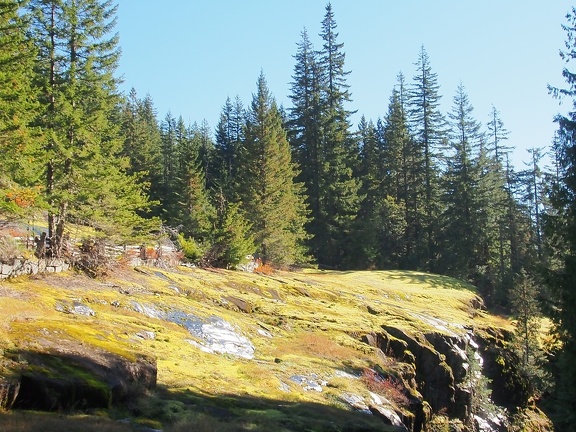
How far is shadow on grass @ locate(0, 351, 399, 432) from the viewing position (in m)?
6.59

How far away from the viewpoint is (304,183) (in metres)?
48.4

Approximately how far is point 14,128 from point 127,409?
10572 millimetres

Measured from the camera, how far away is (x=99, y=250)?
57.8 feet

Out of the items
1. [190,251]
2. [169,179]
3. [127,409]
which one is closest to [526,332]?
[190,251]

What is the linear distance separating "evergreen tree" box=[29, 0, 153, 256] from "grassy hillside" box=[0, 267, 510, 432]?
133 inches

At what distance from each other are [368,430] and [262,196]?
29131 mm

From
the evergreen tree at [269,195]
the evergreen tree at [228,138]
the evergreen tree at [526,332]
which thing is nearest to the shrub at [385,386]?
the evergreen tree at [526,332]

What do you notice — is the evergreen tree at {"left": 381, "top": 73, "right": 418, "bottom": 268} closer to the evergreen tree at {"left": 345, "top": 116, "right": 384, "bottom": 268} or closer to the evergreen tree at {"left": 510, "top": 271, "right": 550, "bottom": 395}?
the evergreen tree at {"left": 345, "top": 116, "right": 384, "bottom": 268}

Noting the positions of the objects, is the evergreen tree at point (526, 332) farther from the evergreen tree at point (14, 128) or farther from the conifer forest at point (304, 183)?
the evergreen tree at point (14, 128)

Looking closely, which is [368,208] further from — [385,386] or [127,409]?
[127,409]

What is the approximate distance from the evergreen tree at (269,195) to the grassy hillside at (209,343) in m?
11.9

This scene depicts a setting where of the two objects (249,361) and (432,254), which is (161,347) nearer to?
(249,361)

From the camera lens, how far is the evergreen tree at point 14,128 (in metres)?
14.7

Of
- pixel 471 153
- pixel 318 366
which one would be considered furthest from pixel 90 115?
pixel 471 153
